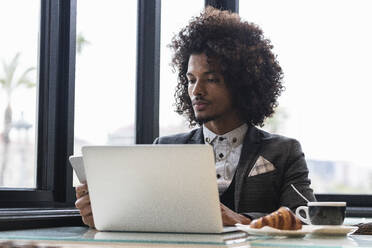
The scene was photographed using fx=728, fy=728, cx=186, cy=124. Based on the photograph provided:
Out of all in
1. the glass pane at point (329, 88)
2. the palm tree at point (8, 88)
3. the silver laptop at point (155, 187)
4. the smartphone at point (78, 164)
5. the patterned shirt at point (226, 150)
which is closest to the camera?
the silver laptop at point (155, 187)

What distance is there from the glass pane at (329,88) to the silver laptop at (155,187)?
167cm

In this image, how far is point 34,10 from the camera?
2.56 metres

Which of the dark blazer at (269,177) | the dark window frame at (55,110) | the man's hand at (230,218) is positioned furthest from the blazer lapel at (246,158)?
the dark window frame at (55,110)

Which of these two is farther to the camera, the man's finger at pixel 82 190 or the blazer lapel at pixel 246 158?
the blazer lapel at pixel 246 158

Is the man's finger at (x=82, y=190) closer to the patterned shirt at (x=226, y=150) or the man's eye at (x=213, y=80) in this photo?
the patterned shirt at (x=226, y=150)

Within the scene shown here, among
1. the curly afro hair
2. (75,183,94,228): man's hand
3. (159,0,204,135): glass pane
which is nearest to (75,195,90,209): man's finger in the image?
(75,183,94,228): man's hand

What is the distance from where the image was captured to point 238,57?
266 cm

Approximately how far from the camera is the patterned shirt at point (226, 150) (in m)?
2.51

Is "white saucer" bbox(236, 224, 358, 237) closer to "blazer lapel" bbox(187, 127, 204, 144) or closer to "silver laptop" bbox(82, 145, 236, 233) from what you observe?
"silver laptop" bbox(82, 145, 236, 233)

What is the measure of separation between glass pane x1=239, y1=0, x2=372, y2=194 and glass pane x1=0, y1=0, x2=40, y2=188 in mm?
1135

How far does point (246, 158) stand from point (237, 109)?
25cm

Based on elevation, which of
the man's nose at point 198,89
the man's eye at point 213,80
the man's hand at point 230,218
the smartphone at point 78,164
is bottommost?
the man's hand at point 230,218

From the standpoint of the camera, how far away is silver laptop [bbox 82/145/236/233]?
1.58 m

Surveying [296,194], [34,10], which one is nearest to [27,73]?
[34,10]
